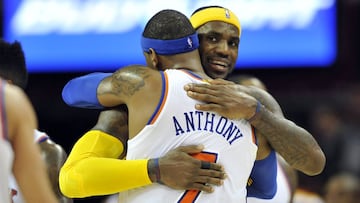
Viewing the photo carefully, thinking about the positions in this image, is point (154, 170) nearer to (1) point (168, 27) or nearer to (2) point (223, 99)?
(2) point (223, 99)

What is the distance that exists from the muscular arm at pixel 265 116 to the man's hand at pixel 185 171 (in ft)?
0.78

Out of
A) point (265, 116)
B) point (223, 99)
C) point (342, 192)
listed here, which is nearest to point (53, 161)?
point (223, 99)

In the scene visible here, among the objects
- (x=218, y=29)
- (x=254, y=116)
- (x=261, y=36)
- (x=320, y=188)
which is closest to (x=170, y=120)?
(x=254, y=116)

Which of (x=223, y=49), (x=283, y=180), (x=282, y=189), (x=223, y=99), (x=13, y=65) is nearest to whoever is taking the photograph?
(x=223, y=99)

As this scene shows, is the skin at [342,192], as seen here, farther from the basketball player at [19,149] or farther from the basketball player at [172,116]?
the basketball player at [19,149]

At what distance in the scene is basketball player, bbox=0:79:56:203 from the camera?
3430 millimetres

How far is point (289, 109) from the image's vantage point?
10016 mm

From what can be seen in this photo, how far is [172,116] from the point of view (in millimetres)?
4391

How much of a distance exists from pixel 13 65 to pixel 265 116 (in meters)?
1.39

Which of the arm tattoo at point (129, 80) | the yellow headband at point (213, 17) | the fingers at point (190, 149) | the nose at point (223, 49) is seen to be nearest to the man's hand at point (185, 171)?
the fingers at point (190, 149)

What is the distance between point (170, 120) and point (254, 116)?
0.44m

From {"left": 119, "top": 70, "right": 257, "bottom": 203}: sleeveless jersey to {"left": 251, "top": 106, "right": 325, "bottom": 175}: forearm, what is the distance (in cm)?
11

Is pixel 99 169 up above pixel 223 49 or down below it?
below

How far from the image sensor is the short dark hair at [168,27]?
4.56 m
